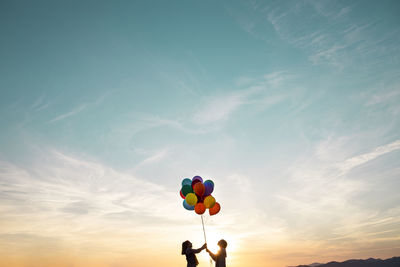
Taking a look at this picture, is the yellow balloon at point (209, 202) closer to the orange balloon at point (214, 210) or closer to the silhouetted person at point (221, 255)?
the orange balloon at point (214, 210)

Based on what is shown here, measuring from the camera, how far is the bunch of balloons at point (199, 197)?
9719 millimetres

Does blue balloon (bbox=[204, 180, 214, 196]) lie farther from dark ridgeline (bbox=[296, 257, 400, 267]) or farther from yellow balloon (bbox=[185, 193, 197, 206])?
dark ridgeline (bbox=[296, 257, 400, 267])

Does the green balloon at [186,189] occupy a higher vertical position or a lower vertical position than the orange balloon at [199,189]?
higher

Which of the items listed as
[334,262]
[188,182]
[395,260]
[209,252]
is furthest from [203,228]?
[334,262]

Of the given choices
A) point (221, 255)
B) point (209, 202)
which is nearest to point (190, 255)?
point (221, 255)

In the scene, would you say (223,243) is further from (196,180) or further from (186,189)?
(196,180)

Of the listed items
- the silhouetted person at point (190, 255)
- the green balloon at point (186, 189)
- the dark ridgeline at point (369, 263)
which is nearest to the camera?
the silhouetted person at point (190, 255)

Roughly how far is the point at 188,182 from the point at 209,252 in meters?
3.41

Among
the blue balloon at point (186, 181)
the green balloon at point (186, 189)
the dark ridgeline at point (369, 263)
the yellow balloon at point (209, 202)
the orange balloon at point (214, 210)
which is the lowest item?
the dark ridgeline at point (369, 263)

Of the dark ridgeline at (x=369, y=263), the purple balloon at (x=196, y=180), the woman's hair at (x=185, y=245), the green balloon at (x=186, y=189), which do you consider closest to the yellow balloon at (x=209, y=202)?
the green balloon at (x=186, y=189)

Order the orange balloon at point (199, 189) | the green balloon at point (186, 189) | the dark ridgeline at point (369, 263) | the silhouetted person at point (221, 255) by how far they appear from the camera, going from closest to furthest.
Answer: the silhouetted person at point (221, 255), the orange balloon at point (199, 189), the green balloon at point (186, 189), the dark ridgeline at point (369, 263)

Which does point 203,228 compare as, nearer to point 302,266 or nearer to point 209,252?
point 209,252

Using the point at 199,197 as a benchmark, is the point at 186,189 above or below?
above

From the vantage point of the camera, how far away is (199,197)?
9.90 m
